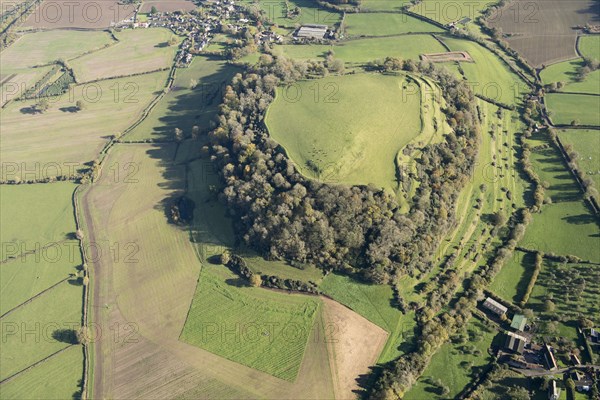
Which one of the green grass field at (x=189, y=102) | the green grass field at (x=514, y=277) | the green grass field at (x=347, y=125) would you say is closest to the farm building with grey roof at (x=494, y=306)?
the green grass field at (x=514, y=277)

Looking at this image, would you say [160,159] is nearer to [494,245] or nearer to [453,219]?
[453,219]

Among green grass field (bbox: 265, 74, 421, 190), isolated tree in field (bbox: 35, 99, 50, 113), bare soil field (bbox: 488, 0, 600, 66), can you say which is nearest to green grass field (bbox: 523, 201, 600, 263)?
green grass field (bbox: 265, 74, 421, 190)

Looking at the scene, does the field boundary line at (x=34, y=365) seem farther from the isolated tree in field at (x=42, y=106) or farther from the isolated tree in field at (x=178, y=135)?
the isolated tree in field at (x=42, y=106)

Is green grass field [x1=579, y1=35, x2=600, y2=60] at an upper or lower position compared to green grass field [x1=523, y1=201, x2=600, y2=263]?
upper

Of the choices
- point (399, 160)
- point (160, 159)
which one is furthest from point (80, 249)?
point (399, 160)

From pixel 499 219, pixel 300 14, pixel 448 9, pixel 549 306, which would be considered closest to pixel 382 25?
pixel 448 9

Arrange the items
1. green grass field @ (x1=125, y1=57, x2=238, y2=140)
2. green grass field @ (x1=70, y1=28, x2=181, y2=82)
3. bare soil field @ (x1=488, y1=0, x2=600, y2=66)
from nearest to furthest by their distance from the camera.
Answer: green grass field @ (x1=125, y1=57, x2=238, y2=140)
bare soil field @ (x1=488, y1=0, x2=600, y2=66)
green grass field @ (x1=70, y1=28, x2=181, y2=82)

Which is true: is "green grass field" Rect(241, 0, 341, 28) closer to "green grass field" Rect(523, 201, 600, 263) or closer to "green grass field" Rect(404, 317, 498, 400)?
"green grass field" Rect(523, 201, 600, 263)
